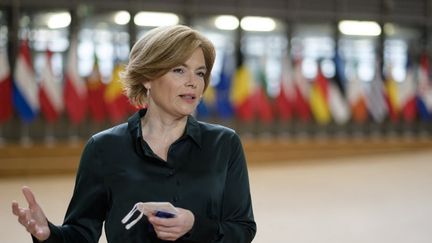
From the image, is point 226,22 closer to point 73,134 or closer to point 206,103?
point 206,103

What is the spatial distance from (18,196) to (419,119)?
8856 mm

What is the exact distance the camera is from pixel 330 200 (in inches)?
310

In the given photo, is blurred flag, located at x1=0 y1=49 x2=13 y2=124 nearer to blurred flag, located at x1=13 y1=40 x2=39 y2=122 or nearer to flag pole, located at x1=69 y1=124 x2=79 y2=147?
blurred flag, located at x1=13 y1=40 x2=39 y2=122

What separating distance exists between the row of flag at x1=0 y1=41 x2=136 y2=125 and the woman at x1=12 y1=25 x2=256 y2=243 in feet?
29.8

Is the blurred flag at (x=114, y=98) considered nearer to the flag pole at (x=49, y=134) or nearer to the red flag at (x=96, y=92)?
the red flag at (x=96, y=92)

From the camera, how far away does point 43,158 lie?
35.9 feet

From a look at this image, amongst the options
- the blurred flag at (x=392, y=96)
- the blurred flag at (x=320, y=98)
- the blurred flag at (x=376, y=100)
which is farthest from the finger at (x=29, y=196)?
the blurred flag at (x=392, y=96)

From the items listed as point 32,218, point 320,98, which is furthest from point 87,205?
point 320,98

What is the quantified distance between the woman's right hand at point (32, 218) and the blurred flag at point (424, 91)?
1264 centimetres

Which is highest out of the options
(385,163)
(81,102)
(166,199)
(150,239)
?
(166,199)

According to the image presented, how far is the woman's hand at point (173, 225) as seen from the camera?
1.64m

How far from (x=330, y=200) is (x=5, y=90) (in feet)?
18.1

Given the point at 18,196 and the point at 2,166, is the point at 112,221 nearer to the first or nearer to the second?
the point at 18,196

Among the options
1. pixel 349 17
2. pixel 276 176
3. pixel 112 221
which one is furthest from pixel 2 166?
pixel 112 221
